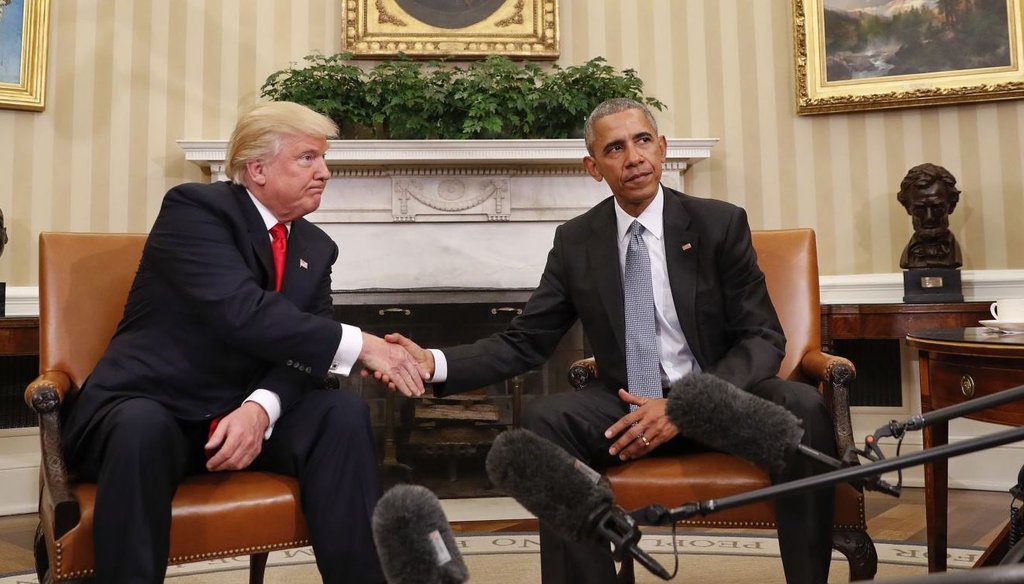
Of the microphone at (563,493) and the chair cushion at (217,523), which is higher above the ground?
the microphone at (563,493)

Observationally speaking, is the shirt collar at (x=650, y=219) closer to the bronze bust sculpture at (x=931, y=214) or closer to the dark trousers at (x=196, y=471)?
the dark trousers at (x=196, y=471)

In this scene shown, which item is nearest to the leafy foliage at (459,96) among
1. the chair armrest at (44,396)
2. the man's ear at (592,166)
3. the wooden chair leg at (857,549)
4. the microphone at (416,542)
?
the man's ear at (592,166)

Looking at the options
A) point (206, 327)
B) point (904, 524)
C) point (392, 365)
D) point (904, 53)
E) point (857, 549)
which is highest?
point (904, 53)

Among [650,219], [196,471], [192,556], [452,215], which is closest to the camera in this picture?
[192,556]

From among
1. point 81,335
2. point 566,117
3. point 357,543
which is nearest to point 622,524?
point 357,543

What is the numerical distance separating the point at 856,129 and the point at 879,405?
1506 millimetres

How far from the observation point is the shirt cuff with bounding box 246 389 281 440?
6.77 feet

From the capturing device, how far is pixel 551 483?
0.86 meters

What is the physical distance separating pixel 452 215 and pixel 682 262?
206 centimetres

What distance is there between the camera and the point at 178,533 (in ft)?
6.05

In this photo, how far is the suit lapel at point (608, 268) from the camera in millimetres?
2418

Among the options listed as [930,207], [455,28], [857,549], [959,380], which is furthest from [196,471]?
[930,207]

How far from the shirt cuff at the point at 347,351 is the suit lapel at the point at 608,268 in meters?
0.74

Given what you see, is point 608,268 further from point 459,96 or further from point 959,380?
point 459,96
